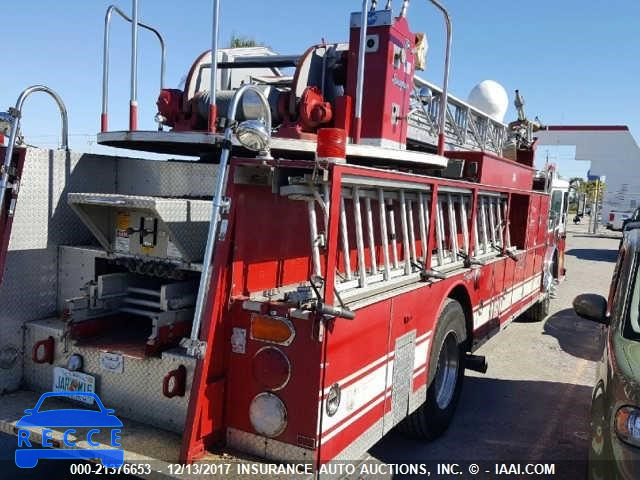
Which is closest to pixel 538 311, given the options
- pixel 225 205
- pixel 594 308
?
pixel 594 308

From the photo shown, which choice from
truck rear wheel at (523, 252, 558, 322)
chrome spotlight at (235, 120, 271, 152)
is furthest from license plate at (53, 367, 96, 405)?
truck rear wheel at (523, 252, 558, 322)

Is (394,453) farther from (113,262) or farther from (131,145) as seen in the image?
(131,145)

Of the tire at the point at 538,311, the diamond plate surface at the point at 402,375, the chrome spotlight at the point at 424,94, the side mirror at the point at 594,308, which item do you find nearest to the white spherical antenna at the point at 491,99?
the tire at the point at 538,311

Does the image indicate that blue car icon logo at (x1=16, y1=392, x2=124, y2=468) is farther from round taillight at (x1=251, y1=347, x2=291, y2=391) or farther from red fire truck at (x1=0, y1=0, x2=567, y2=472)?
round taillight at (x1=251, y1=347, x2=291, y2=391)

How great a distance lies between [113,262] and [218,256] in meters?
1.47

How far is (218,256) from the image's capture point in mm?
3125

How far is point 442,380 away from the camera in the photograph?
5082 mm

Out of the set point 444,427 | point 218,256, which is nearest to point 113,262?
point 218,256

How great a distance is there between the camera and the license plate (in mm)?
3713

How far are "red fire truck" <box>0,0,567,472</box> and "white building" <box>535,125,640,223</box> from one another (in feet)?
Answer: 105

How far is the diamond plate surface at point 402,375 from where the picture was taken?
3.87 metres

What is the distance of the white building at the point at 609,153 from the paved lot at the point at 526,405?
92.9ft

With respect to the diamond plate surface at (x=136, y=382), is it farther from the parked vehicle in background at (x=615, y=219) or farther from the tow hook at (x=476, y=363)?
the parked vehicle in background at (x=615, y=219)

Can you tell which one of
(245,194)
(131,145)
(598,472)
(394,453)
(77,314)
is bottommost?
(394,453)
